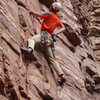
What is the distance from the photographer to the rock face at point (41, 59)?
9.60 meters

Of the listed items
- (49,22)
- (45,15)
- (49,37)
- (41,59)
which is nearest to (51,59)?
(41,59)

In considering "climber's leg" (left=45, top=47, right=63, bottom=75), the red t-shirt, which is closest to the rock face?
"climber's leg" (left=45, top=47, right=63, bottom=75)

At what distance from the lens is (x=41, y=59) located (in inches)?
458

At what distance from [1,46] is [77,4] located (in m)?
8.76

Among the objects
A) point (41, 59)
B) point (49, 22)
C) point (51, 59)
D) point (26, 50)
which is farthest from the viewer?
point (49, 22)

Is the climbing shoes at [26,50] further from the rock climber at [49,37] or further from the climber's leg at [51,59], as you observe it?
the climber's leg at [51,59]

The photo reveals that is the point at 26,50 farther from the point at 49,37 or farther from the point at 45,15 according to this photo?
the point at 45,15

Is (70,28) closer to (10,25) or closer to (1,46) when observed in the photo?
(10,25)

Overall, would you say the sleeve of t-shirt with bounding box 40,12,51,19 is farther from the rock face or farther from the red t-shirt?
the rock face

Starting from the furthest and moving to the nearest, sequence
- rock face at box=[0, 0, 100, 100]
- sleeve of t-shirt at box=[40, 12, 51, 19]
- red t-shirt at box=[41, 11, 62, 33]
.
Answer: red t-shirt at box=[41, 11, 62, 33]
sleeve of t-shirt at box=[40, 12, 51, 19]
rock face at box=[0, 0, 100, 100]

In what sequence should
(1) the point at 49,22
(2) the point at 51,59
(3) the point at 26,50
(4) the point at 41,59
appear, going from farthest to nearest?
(1) the point at 49,22
(2) the point at 51,59
(4) the point at 41,59
(3) the point at 26,50

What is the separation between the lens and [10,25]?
34.4 ft

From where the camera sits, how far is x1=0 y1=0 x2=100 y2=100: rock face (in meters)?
9.60

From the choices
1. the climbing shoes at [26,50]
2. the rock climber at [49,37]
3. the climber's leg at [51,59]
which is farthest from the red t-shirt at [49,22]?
the climbing shoes at [26,50]
